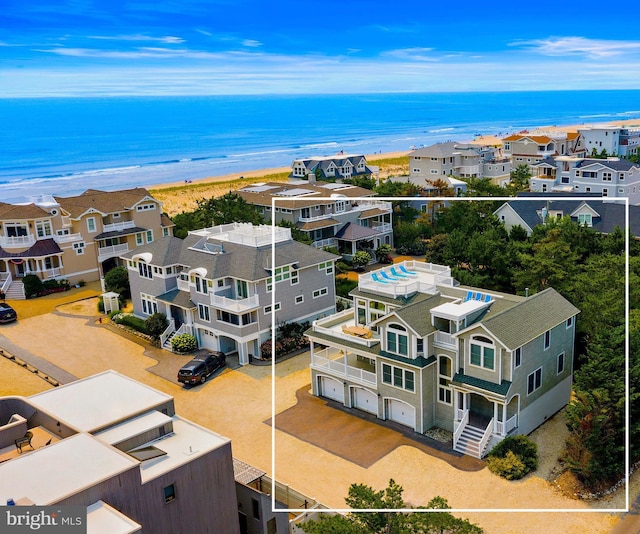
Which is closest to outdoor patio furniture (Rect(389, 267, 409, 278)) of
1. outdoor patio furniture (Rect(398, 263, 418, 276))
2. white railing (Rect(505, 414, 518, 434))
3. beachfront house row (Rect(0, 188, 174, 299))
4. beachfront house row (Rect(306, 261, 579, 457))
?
outdoor patio furniture (Rect(398, 263, 418, 276))

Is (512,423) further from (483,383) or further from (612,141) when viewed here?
(612,141)

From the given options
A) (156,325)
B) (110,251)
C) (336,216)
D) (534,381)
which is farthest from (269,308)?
(336,216)

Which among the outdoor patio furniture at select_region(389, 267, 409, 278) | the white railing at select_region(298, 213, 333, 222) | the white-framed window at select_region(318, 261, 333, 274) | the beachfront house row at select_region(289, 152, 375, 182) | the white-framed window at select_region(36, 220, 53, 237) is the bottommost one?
the white-framed window at select_region(318, 261, 333, 274)

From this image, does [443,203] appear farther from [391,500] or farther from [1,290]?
[391,500]

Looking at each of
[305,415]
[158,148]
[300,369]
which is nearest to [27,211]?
[300,369]

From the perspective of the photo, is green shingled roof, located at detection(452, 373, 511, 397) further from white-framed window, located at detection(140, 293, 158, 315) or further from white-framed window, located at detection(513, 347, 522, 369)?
white-framed window, located at detection(140, 293, 158, 315)

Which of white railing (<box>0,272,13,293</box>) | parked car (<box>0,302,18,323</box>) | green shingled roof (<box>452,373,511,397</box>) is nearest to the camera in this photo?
green shingled roof (<box>452,373,511,397</box>)
